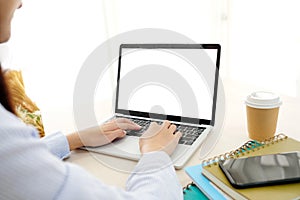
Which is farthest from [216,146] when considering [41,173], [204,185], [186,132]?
[41,173]

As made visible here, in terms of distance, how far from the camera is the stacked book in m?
0.47

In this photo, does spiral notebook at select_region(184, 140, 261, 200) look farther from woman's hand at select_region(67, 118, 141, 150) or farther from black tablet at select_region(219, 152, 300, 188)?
woman's hand at select_region(67, 118, 141, 150)

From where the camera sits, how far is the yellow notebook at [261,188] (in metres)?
0.47

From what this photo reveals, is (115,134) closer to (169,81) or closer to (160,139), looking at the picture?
(160,139)

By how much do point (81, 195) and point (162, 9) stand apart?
2.16 metres

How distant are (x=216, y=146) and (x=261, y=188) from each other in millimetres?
285

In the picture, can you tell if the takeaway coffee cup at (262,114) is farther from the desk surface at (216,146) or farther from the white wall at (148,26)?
the white wall at (148,26)

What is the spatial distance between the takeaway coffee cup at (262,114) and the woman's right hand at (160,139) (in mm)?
206

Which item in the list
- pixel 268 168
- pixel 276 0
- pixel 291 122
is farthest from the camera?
pixel 276 0

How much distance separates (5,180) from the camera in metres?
0.32

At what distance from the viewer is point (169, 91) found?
950mm

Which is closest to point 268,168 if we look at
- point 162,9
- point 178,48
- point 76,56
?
point 178,48

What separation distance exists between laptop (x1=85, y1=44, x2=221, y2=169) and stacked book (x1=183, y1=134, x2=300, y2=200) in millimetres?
125

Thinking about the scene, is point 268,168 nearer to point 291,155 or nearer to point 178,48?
point 291,155
